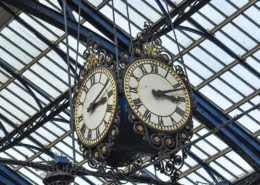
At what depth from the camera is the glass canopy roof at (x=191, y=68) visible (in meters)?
29.1

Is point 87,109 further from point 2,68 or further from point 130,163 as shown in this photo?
point 2,68

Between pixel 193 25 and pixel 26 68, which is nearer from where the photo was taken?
pixel 193 25

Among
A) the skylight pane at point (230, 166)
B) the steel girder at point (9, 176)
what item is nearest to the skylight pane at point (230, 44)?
the skylight pane at point (230, 166)

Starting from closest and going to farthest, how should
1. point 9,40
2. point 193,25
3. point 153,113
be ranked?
point 153,113 < point 193,25 < point 9,40

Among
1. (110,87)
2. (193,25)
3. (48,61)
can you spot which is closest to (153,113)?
(110,87)

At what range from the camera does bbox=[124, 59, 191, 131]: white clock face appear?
1381 centimetres

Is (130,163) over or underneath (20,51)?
underneath

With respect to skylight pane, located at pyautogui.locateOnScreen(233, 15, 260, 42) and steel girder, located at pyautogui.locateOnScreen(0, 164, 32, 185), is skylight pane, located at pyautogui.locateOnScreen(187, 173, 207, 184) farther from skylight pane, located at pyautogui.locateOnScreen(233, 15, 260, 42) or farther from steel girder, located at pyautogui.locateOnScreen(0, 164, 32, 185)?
skylight pane, located at pyautogui.locateOnScreen(233, 15, 260, 42)

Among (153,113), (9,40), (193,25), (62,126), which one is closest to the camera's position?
(153,113)

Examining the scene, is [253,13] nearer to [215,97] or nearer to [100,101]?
[215,97]

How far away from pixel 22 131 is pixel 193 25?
7161 millimetres

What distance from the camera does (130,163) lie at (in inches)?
557

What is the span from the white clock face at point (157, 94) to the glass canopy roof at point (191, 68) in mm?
14485

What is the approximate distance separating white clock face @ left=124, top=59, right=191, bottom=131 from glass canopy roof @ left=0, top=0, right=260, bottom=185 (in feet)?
47.5
